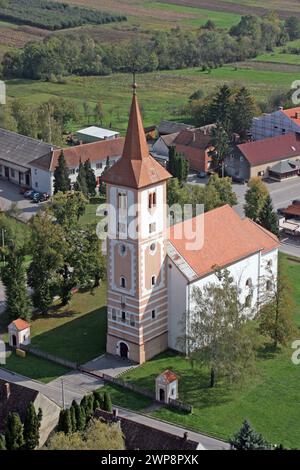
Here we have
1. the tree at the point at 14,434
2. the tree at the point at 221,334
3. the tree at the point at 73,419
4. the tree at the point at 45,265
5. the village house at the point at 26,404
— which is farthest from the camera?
the tree at the point at 45,265

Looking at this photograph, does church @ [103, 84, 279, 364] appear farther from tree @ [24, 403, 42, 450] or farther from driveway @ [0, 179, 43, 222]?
driveway @ [0, 179, 43, 222]

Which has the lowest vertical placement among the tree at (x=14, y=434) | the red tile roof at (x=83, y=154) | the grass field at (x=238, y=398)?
the grass field at (x=238, y=398)

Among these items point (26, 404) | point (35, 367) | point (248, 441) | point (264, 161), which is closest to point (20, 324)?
point (35, 367)

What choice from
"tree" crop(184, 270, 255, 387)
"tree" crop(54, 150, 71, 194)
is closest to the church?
"tree" crop(184, 270, 255, 387)

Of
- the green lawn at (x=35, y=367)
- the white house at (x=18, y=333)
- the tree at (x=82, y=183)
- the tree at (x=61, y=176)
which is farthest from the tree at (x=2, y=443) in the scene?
the tree at (x=61, y=176)

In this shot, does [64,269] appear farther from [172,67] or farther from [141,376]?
[172,67]

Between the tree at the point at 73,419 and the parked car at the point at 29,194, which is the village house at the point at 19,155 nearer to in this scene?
the parked car at the point at 29,194

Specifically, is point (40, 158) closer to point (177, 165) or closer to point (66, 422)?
point (177, 165)
